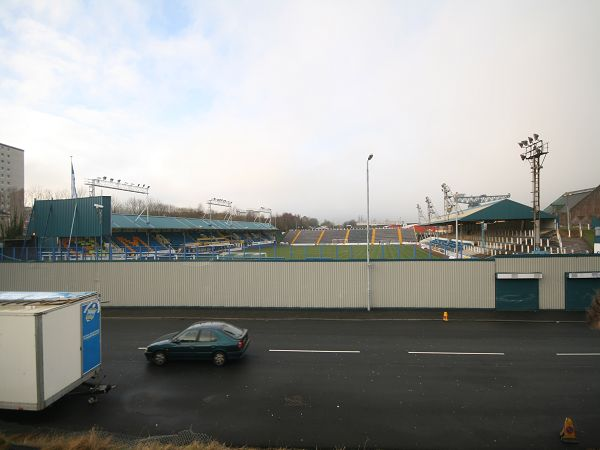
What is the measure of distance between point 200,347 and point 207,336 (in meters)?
0.38

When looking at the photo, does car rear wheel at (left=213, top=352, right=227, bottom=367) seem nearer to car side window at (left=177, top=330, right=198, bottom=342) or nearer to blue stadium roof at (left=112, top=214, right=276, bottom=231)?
car side window at (left=177, top=330, right=198, bottom=342)

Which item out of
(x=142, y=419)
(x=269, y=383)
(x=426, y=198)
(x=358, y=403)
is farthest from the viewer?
(x=426, y=198)

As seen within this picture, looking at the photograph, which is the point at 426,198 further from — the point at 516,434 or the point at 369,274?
the point at 516,434

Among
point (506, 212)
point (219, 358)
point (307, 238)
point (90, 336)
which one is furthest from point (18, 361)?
point (307, 238)

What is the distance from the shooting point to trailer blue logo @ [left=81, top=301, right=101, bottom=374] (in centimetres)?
802

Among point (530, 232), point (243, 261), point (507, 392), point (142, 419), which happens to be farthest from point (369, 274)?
point (530, 232)

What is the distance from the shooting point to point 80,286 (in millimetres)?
19031

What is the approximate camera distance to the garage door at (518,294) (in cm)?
1697

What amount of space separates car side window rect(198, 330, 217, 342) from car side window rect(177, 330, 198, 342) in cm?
17

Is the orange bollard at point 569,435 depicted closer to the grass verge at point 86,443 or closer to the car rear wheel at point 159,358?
the grass verge at point 86,443

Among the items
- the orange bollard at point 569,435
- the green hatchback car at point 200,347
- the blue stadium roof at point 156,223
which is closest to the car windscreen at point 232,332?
the green hatchback car at point 200,347

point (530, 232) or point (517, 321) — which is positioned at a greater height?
point (530, 232)

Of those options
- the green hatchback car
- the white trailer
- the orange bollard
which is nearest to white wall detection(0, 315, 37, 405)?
the white trailer

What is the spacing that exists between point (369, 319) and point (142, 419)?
11.4 metres
